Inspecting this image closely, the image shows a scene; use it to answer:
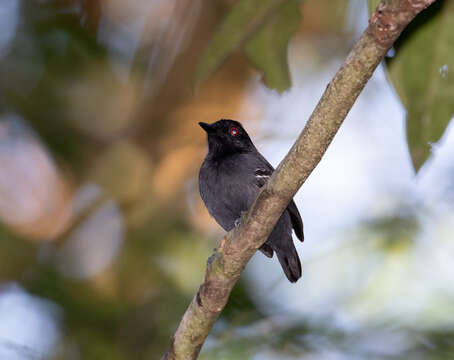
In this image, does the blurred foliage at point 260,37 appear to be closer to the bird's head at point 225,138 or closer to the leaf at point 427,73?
the leaf at point 427,73

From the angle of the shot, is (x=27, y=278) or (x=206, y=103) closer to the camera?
(x=27, y=278)

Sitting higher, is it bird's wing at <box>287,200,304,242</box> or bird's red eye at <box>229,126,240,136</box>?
bird's red eye at <box>229,126,240,136</box>

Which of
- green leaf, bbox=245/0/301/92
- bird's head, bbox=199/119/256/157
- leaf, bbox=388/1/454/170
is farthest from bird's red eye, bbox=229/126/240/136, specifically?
leaf, bbox=388/1/454/170

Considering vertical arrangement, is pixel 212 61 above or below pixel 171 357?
above

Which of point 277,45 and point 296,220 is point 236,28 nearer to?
point 277,45

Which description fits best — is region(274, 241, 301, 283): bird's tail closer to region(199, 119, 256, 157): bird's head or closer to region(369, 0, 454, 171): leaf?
region(199, 119, 256, 157): bird's head

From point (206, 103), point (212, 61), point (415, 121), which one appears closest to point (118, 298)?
point (206, 103)

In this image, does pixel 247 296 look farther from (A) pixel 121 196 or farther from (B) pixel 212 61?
(B) pixel 212 61

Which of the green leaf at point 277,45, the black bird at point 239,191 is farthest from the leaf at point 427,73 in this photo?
the black bird at point 239,191

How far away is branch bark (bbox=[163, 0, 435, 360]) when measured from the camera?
1806mm

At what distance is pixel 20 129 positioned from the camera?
6.39 metres

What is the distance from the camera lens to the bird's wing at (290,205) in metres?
3.52

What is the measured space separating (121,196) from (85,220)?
416 mm

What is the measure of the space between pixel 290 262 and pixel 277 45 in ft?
4.81
